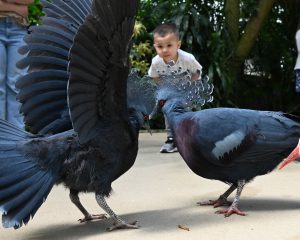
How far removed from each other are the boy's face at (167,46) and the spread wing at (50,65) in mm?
2276

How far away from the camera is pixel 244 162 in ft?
9.52

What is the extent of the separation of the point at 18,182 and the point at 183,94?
43.0 inches

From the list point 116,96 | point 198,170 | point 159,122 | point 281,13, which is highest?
point 281,13

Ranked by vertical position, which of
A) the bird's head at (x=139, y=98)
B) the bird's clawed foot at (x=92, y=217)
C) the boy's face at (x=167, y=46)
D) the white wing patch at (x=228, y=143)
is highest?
the boy's face at (x=167, y=46)

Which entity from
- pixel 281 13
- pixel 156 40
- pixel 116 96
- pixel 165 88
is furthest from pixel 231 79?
pixel 116 96

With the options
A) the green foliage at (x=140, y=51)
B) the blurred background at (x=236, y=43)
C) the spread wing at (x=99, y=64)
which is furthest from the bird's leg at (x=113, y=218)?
the green foliage at (x=140, y=51)

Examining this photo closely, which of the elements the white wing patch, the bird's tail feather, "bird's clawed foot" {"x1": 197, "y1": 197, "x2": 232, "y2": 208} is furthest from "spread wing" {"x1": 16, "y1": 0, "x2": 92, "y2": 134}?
"bird's clawed foot" {"x1": 197, "y1": 197, "x2": 232, "y2": 208}

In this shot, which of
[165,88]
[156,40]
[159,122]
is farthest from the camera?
[159,122]

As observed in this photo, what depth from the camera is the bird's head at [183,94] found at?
9.99 feet

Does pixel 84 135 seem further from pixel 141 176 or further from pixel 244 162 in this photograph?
pixel 141 176

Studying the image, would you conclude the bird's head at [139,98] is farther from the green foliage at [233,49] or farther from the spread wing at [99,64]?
the green foliage at [233,49]

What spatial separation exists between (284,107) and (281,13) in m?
1.78

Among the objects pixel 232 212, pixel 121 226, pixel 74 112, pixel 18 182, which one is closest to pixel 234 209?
pixel 232 212

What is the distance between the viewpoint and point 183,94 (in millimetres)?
3070
